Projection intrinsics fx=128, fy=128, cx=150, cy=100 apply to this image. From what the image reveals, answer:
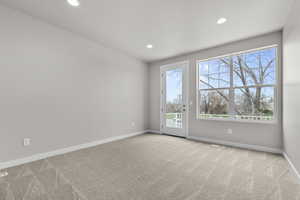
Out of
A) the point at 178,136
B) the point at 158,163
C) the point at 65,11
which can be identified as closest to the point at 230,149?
the point at 178,136

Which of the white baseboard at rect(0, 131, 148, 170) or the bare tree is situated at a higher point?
the bare tree

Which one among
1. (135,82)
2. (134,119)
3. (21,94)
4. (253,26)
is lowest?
(134,119)

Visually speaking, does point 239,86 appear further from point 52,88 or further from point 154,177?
point 52,88

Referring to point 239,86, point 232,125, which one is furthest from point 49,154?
point 239,86

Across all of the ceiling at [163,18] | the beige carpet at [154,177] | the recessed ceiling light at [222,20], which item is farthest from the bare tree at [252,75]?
the recessed ceiling light at [222,20]

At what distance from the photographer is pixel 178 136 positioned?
440 cm

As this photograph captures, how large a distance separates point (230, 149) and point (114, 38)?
4005mm

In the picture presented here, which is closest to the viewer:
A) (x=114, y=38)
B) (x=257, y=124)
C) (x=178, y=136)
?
(x=257, y=124)

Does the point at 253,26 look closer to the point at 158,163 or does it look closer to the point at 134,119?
the point at 158,163

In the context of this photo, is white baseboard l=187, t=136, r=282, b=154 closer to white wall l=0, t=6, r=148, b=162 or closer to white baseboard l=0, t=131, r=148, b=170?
white wall l=0, t=6, r=148, b=162

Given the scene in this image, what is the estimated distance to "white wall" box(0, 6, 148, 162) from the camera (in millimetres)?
2219

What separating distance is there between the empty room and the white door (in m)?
0.08

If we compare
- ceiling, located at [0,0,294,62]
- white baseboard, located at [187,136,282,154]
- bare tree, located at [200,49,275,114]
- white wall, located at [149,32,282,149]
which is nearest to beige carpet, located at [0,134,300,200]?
white baseboard, located at [187,136,282,154]

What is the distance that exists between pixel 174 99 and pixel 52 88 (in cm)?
351
